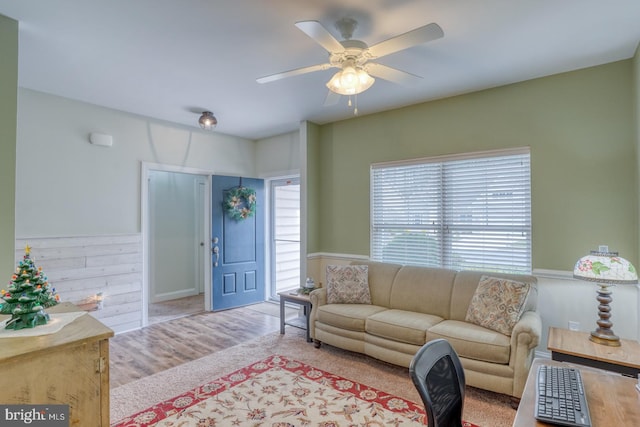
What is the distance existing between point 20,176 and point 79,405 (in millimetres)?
3099

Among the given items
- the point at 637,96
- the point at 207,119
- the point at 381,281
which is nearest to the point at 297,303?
the point at 381,281

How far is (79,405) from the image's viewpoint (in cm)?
152

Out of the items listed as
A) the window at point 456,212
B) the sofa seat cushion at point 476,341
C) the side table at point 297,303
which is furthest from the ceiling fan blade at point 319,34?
the side table at point 297,303

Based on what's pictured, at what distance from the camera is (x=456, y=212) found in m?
3.82

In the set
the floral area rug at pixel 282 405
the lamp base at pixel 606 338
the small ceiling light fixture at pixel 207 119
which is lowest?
the floral area rug at pixel 282 405

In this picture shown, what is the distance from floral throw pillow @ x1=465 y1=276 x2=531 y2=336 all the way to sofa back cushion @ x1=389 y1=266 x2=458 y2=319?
0.30 meters

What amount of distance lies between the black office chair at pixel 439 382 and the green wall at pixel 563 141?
8.09ft

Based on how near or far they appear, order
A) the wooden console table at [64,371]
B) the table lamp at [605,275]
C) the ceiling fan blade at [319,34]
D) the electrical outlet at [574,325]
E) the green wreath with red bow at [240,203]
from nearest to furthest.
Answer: the wooden console table at [64,371] → the ceiling fan blade at [319,34] → the table lamp at [605,275] → the electrical outlet at [574,325] → the green wreath with red bow at [240,203]

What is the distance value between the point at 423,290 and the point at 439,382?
→ 227 centimetres

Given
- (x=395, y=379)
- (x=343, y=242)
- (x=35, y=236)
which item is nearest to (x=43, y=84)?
(x=35, y=236)

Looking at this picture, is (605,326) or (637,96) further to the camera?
(637,96)

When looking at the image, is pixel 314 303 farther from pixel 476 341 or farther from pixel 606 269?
pixel 606 269

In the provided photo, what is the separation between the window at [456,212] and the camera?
345cm

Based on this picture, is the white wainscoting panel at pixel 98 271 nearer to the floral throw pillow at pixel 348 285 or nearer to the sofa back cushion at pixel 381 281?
the floral throw pillow at pixel 348 285
